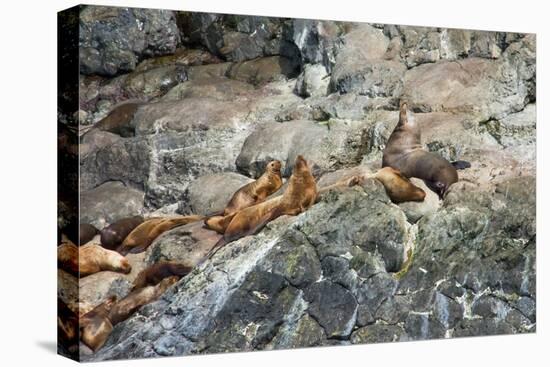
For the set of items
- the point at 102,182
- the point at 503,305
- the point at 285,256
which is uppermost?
the point at 102,182

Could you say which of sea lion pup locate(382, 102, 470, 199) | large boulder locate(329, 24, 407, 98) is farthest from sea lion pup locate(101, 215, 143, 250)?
sea lion pup locate(382, 102, 470, 199)

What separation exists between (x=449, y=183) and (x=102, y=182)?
3457 millimetres

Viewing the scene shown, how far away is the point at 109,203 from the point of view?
11.3m

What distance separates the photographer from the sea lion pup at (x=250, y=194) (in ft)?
38.3

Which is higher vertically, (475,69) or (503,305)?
(475,69)

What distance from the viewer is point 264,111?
39.4ft

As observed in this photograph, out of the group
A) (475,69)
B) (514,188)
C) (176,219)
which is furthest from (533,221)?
(176,219)

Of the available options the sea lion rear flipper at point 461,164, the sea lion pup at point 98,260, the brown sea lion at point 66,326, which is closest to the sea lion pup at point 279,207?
the sea lion pup at point 98,260

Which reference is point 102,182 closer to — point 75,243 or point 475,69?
point 75,243

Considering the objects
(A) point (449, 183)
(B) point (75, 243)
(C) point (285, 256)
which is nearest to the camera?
(B) point (75, 243)

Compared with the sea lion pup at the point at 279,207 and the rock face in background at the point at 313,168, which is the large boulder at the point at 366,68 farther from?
the sea lion pup at the point at 279,207

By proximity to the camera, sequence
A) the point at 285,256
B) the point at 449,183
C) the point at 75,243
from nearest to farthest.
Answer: the point at 75,243 < the point at 285,256 < the point at 449,183

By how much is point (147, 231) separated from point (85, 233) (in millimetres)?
602

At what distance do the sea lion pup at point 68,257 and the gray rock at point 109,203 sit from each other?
0.94 feet
